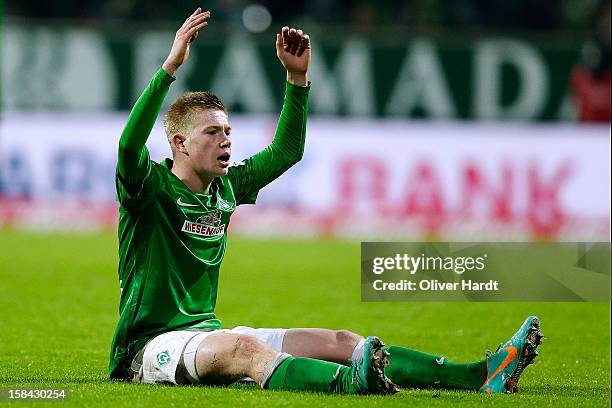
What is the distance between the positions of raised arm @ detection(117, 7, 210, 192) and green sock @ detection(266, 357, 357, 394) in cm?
128

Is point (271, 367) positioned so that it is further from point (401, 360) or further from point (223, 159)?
point (223, 159)

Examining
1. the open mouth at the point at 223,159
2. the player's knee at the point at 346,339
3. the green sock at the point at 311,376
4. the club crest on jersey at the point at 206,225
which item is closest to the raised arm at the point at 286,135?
the club crest on jersey at the point at 206,225

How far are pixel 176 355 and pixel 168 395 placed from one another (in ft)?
0.86

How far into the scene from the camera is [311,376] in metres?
6.09

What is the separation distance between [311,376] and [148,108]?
5.17 ft

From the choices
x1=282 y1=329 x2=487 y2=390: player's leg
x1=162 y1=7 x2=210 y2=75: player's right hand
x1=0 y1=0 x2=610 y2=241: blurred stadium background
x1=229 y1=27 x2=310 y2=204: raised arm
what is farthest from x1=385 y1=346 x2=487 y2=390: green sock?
x1=0 y1=0 x2=610 y2=241: blurred stadium background

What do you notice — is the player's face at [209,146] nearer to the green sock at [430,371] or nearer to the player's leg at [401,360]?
the player's leg at [401,360]

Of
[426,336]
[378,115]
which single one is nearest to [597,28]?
[378,115]

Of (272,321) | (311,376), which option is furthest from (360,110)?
(311,376)

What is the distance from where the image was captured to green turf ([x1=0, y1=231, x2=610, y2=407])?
6215mm

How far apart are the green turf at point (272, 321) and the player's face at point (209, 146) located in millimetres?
1192

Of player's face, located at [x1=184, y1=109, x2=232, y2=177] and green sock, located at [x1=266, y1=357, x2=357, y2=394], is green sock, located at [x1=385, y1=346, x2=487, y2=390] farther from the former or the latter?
player's face, located at [x1=184, y1=109, x2=232, y2=177]

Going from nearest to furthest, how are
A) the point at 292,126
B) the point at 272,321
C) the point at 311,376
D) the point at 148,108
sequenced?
the point at 148,108 → the point at 311,376 → the point at 292,126 → the point at 272,321

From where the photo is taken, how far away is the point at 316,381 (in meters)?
6.09
